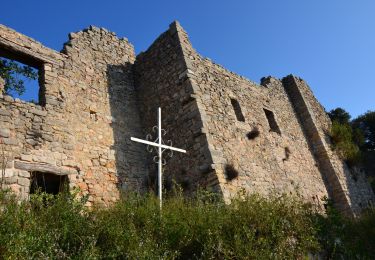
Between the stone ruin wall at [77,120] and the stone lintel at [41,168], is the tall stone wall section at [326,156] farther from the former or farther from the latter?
the stone lintel at [41,168]

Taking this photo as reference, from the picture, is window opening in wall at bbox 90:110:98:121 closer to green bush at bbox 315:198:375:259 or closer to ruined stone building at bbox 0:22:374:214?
ruined stone building at bbox 0:22:374:214

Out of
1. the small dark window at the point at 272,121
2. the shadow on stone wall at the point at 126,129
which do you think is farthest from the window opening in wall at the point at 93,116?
the small dark window at the point at 272,121

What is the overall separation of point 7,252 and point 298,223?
13.9 ft

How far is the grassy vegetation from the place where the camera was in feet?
14.0

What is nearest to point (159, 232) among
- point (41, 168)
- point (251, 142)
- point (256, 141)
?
point (41, 168)

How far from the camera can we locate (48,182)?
7.57 meters

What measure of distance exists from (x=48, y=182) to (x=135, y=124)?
302 centimetres

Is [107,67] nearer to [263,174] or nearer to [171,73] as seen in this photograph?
[171,73]

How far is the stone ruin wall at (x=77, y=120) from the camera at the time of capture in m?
7.13

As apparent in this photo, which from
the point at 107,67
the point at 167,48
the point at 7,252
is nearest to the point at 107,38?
the point at 107,67

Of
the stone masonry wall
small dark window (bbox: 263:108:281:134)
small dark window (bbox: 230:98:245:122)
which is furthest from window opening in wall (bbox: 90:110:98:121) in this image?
small dark window (bbox: 263:108:281:134)

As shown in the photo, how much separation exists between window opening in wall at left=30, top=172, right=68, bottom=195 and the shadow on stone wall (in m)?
1.41

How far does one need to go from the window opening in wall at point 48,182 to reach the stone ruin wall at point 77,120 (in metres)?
0.14

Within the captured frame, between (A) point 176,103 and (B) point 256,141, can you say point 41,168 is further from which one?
(B) point 256,141
